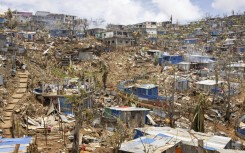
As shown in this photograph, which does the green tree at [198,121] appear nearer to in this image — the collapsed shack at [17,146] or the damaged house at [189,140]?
the damaged house at [189,140]

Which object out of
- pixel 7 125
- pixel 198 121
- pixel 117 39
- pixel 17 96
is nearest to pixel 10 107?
pixel 17 96

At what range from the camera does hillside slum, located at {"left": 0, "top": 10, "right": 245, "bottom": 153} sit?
1318 centimetres

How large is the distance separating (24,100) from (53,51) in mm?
19023

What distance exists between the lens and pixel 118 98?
2500cm

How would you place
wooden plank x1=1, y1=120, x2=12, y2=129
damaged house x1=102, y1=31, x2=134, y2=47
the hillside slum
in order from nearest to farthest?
1. the hillside slum
2. wooden plank x1=1, y1=120, x2=12, y2=129
3. damaged house x1=102, y1=31, x2=134, y2=47

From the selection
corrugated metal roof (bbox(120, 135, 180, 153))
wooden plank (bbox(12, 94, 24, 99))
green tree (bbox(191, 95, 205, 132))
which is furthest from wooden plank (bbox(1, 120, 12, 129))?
green tree (bbox(191, 95, 205, 132))

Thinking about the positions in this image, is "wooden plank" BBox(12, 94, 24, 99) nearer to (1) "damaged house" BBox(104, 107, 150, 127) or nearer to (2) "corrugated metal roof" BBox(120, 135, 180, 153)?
(1) "damaged house" BBox(104, 107, 150, 127)

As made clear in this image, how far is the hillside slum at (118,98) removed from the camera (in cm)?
1318

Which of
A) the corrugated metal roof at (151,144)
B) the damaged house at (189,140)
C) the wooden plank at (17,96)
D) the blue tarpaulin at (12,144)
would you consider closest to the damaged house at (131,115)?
the damaged house at (189,140)

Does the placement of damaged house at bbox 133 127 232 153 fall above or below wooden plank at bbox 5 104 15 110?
below

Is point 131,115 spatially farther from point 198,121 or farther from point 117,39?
point 117,39

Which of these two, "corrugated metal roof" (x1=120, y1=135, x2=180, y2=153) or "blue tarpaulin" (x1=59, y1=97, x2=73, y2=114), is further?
"blue tarpaulin" (x1=59, y1=97, x2=73, y2=114)

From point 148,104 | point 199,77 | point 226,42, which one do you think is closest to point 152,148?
point 148,104

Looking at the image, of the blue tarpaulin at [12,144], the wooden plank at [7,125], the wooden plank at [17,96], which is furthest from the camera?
the wooden plank at [17,96]
